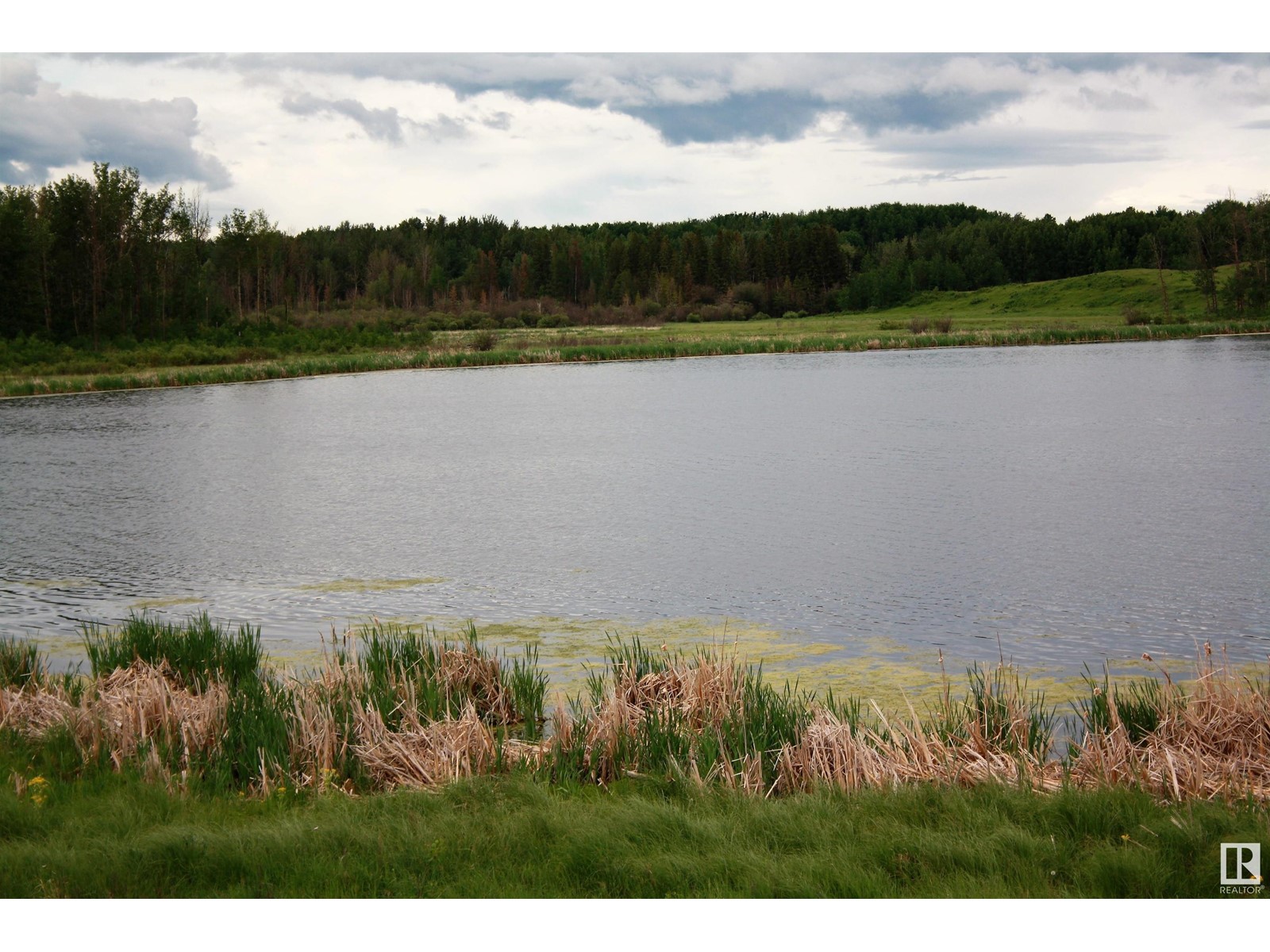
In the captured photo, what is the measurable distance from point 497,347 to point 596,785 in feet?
212

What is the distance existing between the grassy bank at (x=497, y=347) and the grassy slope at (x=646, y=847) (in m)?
47.4

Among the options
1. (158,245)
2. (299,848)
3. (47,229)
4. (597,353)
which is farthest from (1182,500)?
(158,245)

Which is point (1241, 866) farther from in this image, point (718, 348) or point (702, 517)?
point (718, 348)

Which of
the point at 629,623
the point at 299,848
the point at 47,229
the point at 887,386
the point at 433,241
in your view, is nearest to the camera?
the point at 299,848

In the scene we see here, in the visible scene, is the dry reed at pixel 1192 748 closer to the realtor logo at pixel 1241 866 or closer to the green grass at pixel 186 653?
the realtor logo at pixel 1241 866

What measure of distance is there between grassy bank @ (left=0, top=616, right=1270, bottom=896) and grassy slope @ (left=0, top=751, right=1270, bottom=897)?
0.05ft

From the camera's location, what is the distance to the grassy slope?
504cm

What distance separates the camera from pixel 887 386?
4019 cm

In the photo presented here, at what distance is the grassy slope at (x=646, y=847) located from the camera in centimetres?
504

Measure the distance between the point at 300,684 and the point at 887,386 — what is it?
34.1 meters

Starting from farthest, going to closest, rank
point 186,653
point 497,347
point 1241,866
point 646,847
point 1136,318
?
point 1136,318 < point 497,347 < point 186,653 < point 646,847 < point 1241,866

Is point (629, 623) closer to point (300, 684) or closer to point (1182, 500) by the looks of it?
point (300, 684)

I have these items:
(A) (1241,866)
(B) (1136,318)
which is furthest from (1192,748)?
(B) (1136,318)

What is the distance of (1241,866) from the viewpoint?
4902 mm
